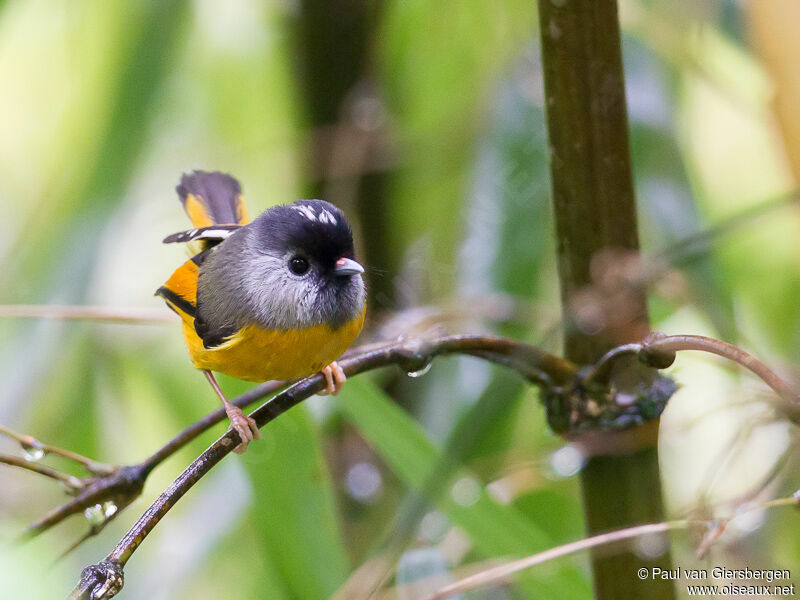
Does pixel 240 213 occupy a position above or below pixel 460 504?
above

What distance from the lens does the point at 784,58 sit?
5.46 ft

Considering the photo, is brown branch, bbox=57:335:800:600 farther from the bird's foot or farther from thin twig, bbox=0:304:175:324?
thin twig, bbox=0:304:175:324

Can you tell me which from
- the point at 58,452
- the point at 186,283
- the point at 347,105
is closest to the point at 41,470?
the point at 58,452

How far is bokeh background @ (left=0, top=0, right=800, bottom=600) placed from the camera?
5.94 ft

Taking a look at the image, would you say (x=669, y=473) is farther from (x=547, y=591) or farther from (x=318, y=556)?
(x=318, y=556)

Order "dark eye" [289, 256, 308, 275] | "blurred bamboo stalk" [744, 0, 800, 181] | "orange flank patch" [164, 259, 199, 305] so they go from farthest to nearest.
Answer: "orange flank patch" [164, 259, 199, 305]
"dark eye" [289, 256, 308, 275]
"blurred bamboo stalk" [744, 0, 800, 181]

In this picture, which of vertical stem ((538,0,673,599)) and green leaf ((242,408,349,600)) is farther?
green leaf ((242,408,349,600))

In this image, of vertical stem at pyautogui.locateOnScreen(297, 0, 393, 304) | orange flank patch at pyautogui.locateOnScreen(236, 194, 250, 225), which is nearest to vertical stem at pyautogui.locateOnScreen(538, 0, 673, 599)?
orange flank patch at pyautogui.locateOnScreen(236, 194, 250, 225)

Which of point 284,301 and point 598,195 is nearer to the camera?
point 598,195

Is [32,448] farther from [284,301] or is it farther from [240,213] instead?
[240,213]

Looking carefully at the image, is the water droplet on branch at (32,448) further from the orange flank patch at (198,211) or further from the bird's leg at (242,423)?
the orange flank patch at (198,211)

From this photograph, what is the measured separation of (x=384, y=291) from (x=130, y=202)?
0.80 m

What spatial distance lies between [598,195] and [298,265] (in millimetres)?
690

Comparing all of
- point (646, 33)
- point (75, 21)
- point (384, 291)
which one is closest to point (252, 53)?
point (75, 21)
